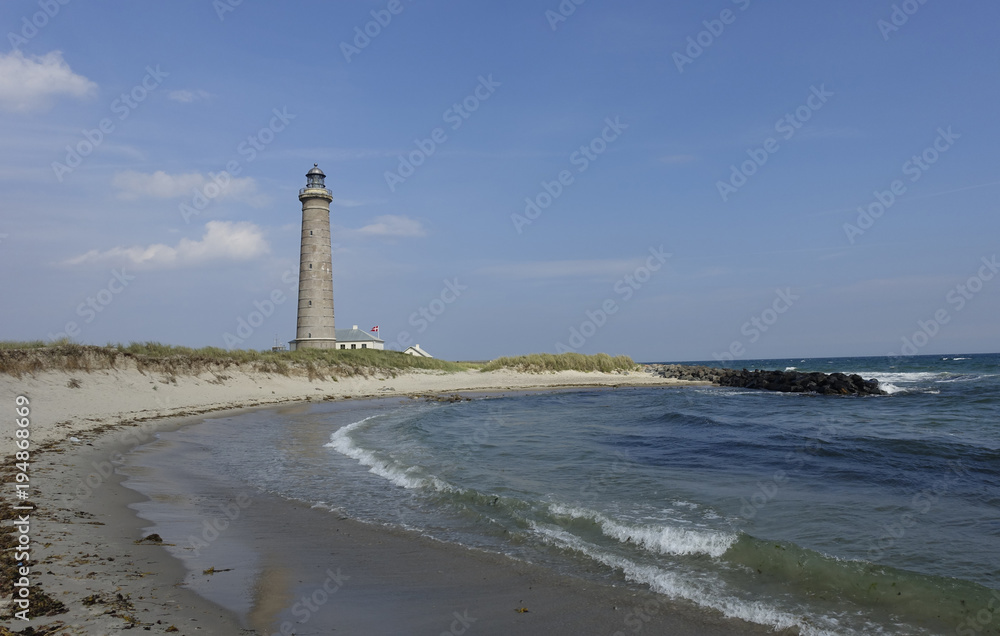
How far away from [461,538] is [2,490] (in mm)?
6141

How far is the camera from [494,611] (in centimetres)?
505

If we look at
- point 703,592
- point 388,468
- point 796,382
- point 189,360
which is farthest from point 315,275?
point 703,592

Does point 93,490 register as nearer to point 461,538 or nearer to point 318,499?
point 318,499

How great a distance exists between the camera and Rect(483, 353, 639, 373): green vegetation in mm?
55125

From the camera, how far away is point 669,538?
695 cm

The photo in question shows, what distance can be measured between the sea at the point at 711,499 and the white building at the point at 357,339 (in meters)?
39.0

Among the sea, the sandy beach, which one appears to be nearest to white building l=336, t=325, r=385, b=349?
the sea

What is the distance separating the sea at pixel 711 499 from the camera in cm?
557

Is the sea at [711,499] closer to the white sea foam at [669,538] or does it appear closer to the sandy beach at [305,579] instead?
the white sea foam at [669,538]

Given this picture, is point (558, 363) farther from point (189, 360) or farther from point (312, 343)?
point (189, 360)

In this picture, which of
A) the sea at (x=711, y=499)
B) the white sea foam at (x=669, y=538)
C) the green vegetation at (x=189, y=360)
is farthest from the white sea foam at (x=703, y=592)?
the green vegetation at (x=189, y=360)

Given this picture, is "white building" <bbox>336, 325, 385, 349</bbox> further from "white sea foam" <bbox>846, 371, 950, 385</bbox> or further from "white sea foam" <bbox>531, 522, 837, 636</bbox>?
"white sea foam" <bbox>531, 522, 837, 636</bbox>

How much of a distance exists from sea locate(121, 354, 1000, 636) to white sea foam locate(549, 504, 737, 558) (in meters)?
0.02

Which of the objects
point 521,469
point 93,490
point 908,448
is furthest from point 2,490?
point 908,448
